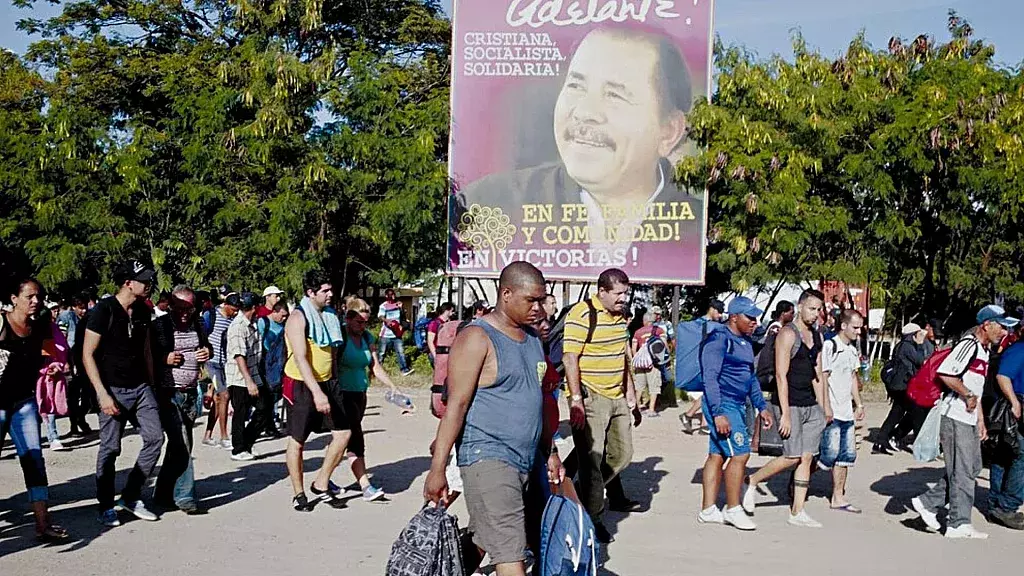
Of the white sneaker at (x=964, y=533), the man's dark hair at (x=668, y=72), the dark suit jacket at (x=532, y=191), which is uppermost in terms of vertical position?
the man's dark hair at (x=668, y=72)

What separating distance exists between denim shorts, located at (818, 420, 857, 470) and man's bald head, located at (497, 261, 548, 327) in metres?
4.83

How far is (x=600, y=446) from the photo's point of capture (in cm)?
818

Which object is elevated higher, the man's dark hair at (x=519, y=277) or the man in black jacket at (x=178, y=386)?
the man's dark hair at (x=519, y=277)

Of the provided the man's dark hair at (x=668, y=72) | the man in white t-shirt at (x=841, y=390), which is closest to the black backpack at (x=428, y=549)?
the man in white t-shirt at (x=841, y=390)

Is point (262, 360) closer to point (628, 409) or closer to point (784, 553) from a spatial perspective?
point (628, 409)

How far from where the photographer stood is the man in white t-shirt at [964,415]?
8.52 meters

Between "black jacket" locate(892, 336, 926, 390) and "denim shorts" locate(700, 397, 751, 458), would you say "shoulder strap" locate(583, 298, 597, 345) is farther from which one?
"black jacket" locate(892, 336, 926, 390)

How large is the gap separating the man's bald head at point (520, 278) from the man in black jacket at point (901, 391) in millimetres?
9205

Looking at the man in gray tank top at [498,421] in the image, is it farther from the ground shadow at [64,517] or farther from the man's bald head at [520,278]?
the ground shadow at [64,517]

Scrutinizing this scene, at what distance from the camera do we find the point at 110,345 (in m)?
8.12

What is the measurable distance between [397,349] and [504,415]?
18.6m

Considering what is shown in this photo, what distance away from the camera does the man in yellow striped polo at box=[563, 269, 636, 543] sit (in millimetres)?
8047

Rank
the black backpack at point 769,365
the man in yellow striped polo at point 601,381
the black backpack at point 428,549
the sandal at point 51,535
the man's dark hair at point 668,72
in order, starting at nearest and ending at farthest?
the black backpack at point 428,549 < the sandal at point 51,535 < the man in yellow striped polo at point 601,381 < the black backpack at point 769,365 < the man's dark hair at point 668,72

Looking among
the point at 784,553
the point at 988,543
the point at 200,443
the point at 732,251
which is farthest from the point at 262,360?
the point at 732,251
